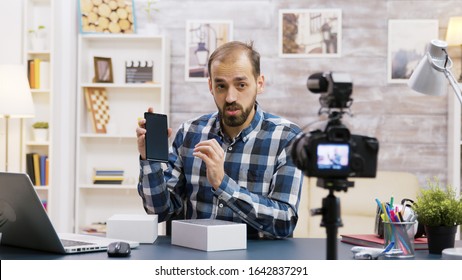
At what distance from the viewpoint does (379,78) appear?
5.00 meters

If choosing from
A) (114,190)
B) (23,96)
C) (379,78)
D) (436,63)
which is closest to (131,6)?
(23,96)

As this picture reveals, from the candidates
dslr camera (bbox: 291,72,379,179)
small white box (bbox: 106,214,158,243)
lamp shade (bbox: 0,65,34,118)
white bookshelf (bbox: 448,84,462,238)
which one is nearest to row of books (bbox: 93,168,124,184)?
lamp shade (bbox: 0,65,34,118)

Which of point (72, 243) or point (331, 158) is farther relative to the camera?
point (72, 243)

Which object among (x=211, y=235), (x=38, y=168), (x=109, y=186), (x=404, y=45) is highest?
(x=404, y=45)

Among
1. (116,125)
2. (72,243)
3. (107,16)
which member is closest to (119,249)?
(72,243)

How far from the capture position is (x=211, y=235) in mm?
1949

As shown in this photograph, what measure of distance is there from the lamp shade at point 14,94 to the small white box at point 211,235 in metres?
2.76

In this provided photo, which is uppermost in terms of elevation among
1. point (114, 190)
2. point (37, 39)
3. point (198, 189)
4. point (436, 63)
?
point (37, 39)

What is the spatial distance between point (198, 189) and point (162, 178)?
16cm

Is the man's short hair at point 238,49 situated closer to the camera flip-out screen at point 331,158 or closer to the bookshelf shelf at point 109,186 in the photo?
the camera flip-out screen at point 331,158

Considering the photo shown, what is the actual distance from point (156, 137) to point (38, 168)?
9.32 ft

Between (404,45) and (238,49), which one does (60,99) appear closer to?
(404,45)
